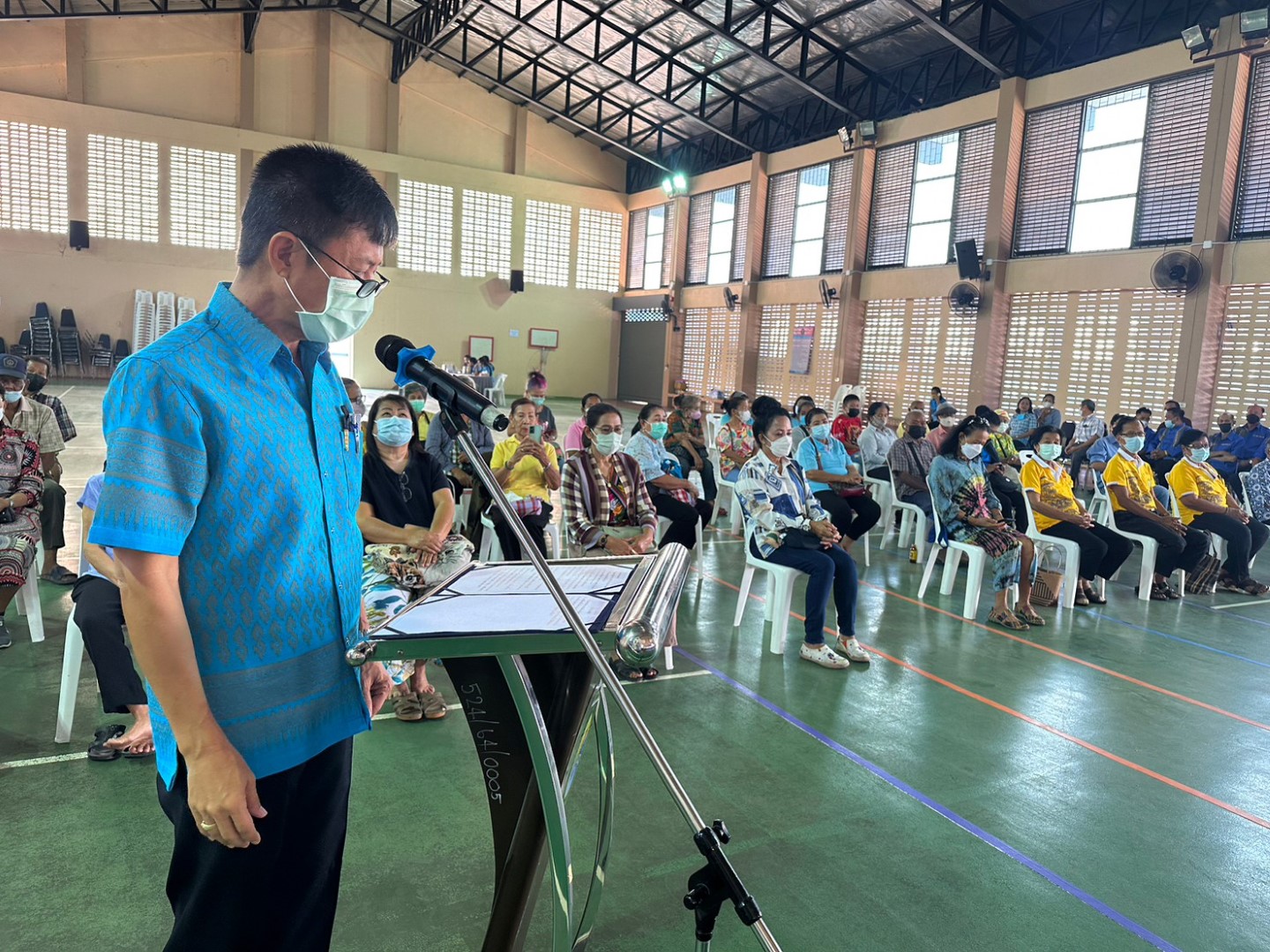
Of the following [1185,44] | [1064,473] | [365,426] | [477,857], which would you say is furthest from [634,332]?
[477,857]

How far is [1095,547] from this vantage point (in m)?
5.21

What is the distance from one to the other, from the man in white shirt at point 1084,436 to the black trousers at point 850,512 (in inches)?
184

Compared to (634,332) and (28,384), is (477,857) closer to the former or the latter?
(28,384)

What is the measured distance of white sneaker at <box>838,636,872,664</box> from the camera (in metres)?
4.04

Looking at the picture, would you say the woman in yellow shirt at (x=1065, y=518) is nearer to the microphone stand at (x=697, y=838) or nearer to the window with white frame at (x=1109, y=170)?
the microphone stand at (x=697, y=838)

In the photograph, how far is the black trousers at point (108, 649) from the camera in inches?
102

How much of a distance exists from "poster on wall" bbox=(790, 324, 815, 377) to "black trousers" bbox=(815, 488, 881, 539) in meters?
9.87

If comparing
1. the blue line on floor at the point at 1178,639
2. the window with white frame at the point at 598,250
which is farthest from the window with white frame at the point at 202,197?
the blue line on floor at the point at 1178,639

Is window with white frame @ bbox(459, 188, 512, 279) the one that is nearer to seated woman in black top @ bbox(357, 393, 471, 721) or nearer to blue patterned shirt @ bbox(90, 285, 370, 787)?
seated woman in black top @ bbox(357, 393, 471, 721)

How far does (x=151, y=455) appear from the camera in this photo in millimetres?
953

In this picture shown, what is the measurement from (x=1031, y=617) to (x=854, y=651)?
5.04 feet

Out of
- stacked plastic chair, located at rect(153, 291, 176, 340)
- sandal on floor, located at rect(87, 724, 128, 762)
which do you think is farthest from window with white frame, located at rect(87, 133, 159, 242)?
sandal on floor, located at rect(87, 724, 128, 762)

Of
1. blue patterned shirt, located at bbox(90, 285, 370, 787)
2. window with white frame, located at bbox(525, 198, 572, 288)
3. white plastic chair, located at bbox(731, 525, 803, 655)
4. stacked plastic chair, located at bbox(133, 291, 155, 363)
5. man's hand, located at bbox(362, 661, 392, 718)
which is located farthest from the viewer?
window with white frame, located at bbox(525, 198, 572, 288)

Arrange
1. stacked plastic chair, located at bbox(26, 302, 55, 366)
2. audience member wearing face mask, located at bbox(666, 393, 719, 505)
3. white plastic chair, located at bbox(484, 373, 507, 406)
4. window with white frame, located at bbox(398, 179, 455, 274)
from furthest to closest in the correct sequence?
window with white frame, located at bbox(398, 179, 455, 274), white plastic chair, located at bbox(484, 373, 507, 406), stacked plastic chair, located at bbox(26, 302, 55, 366), audience member wearing face mask, located at bbox(666, 393, 719, 505)
